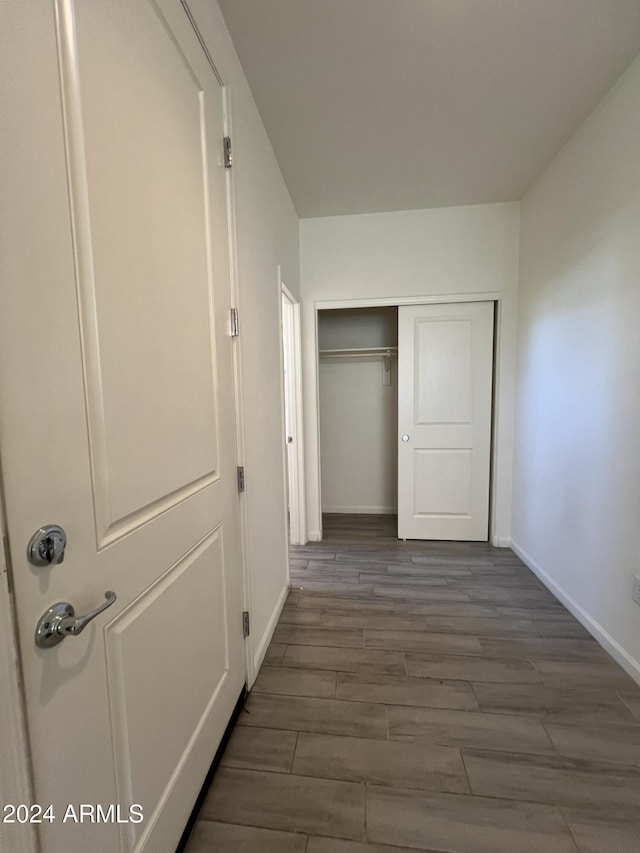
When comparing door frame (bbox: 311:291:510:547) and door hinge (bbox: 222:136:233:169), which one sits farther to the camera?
door frame (bbox: 311:291:510:547)

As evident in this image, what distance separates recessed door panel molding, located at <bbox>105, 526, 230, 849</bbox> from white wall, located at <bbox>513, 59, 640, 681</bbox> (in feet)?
6.13

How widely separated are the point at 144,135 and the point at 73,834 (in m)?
1.47

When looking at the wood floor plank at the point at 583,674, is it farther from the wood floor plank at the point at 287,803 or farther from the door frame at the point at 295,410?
the door frame at the point at 295,410

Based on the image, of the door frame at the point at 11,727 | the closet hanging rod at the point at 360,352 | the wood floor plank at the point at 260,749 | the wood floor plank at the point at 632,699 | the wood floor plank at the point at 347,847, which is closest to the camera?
the door frame at the point at 11,727

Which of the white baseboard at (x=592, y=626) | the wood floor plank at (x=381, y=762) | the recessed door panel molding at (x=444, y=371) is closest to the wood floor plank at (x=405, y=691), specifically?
the wood floor plank at (x=381, y=762)

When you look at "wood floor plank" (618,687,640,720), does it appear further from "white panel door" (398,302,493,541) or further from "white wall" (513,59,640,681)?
"white panel door" (398,302,493,541)

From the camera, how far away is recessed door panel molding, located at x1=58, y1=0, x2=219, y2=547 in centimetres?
72

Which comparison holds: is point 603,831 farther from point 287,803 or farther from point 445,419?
point 445,419

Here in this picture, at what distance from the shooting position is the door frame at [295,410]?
9.71 ft

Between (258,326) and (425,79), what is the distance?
1.40 meters

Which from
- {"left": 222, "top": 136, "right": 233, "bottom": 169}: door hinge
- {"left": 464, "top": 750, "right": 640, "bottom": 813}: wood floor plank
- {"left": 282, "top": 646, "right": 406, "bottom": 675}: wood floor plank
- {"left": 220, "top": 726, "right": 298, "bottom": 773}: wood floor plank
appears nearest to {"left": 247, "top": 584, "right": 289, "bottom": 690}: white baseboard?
{"left": 282, "top": 646, "right": 406, "bottom": 675}: wood floor plank

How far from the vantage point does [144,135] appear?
2.95 ft

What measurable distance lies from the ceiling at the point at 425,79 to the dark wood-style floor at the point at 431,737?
109 inches

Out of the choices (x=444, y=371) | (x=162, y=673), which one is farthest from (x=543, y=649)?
(x=444, y=371)
